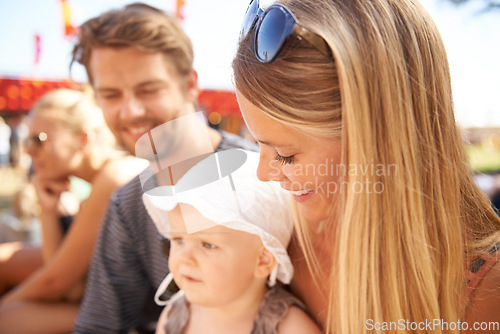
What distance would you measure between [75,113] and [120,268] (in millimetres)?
1117

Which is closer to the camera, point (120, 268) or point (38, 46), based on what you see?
point (120, 268)

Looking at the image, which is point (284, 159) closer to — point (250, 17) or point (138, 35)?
point (250, 17)

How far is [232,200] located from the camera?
108 cm

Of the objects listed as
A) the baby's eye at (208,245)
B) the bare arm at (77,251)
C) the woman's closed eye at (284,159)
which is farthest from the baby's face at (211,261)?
the bare arm at (77,251)

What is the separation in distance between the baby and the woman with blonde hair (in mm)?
756

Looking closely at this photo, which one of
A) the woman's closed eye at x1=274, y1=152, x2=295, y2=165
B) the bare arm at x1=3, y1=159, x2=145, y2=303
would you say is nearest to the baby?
the woman's closed eye at x1=274, y1=152, x2=295, y2=165

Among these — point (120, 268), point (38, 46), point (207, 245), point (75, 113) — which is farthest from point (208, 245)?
point (38, 46)

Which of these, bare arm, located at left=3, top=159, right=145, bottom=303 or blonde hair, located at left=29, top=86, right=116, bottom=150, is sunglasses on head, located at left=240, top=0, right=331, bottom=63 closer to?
bare arm, located at left=3, top=159, right=145, bottom=303

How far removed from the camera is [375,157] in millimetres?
A: 889

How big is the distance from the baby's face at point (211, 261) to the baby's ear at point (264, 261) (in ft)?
0.11

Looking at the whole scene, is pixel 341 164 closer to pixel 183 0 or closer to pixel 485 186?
pixel 183 0

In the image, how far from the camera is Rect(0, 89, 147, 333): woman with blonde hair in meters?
2.03

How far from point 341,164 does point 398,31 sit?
317 mm

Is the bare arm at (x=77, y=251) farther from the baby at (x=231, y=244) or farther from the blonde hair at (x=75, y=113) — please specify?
the baby at (x=231, y=244)
